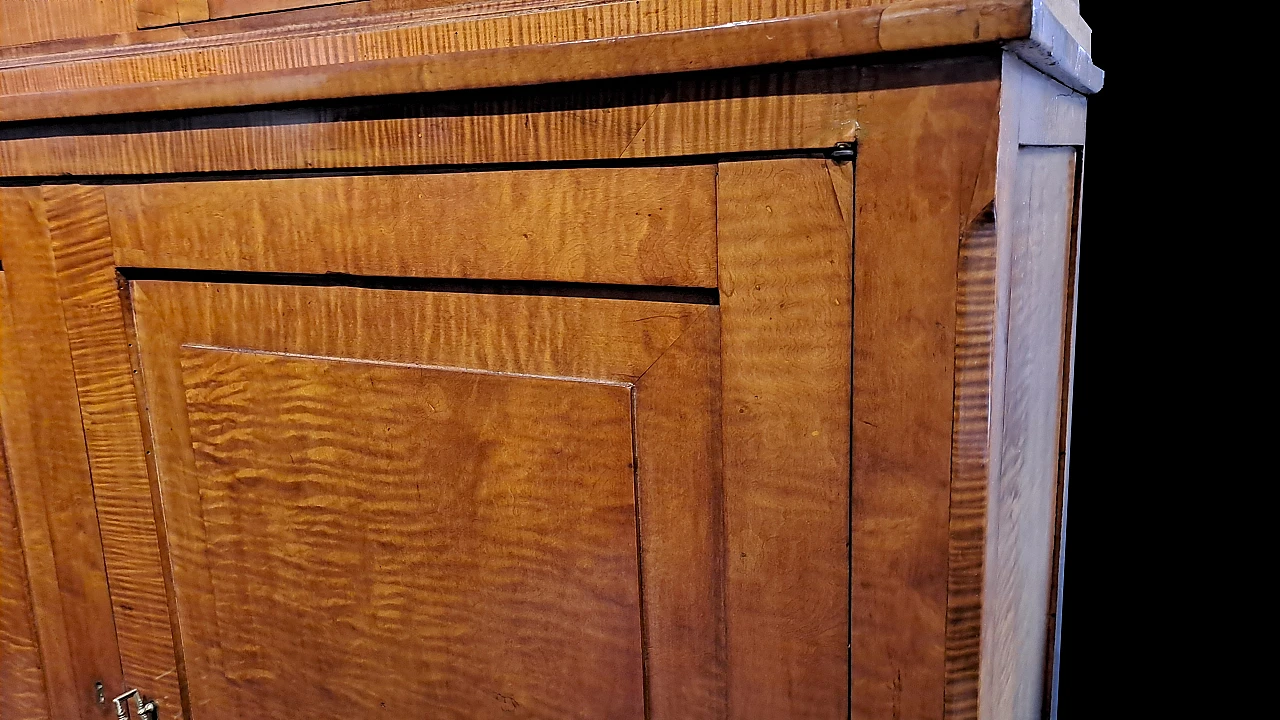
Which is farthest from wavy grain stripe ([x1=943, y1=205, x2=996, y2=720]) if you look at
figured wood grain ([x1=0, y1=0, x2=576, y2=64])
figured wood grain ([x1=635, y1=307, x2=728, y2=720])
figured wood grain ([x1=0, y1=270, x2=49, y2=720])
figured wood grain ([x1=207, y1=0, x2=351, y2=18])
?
figured wood grain ([x1=0, y1=270, x2=49, y2=720])

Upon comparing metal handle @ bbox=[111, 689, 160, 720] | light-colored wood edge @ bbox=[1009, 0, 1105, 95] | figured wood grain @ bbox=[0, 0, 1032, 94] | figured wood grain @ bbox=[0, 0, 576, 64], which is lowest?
metal handle @ bbox=[111, 689, 160, 720]

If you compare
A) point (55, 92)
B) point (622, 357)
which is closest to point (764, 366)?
point (622, 357)

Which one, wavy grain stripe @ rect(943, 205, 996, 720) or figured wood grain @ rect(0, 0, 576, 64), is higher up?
figured wood grain @ rect(0, 0, 576, 64)

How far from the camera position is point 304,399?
2.37ft

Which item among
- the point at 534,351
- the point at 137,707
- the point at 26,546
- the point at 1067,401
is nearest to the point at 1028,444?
the point at 1067,401

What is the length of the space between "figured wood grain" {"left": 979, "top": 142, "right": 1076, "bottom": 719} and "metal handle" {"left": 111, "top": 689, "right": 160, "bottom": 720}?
0.73 metres

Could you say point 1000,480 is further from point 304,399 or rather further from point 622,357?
point 304,399

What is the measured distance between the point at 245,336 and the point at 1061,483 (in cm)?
81

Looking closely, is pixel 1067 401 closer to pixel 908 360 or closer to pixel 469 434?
pixel 908 360

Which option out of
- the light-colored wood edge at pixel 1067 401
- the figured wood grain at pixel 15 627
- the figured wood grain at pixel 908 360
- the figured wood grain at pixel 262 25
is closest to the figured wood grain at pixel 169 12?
the figured wood grain at pixel 262 25

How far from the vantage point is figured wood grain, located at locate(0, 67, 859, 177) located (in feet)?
1.69

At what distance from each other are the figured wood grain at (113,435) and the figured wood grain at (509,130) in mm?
53

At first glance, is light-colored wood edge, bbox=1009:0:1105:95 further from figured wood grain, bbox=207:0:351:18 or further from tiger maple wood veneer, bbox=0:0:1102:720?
figured wood grain, bbox=207:0:351:18

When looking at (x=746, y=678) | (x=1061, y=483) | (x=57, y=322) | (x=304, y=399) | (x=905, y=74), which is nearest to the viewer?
(x=905, y=74)
